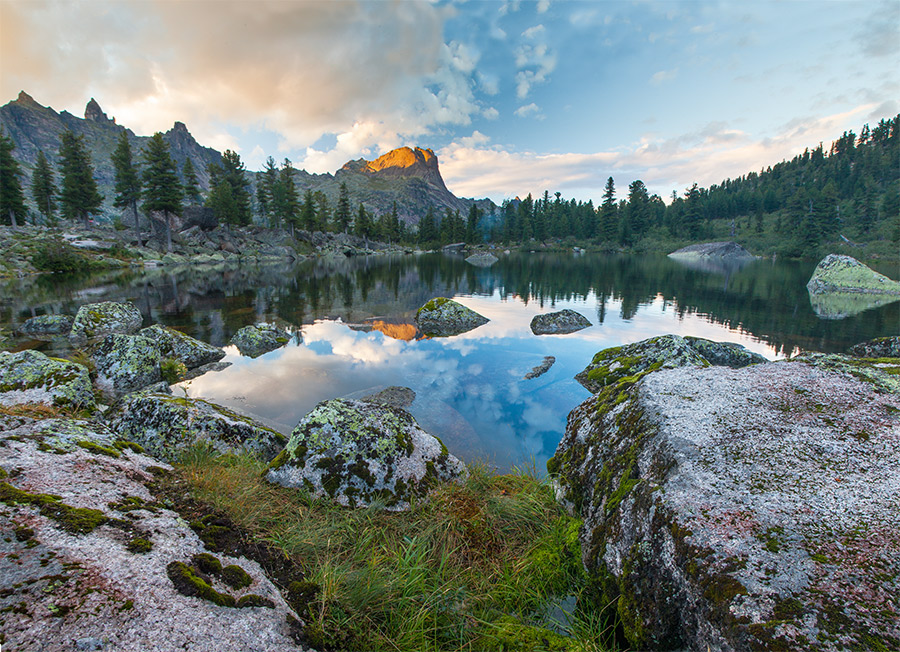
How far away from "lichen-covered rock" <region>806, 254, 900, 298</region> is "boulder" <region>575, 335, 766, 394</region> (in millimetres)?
30092

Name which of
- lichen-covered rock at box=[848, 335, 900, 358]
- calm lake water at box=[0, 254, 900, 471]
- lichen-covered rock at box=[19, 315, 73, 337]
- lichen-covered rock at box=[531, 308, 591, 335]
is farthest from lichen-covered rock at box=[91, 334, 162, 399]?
lichen-covered rock at box=[848, 335, 900, 358]

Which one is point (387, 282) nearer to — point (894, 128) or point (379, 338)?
point (379, 338)

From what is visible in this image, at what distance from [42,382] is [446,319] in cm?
1383

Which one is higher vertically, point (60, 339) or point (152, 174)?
point (152, 174)

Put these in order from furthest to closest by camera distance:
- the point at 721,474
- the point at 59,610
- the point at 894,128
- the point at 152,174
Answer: the point at 894,128
the point at 152,174
the point at 721,474
the point at 59,610

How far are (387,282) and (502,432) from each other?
30200 millimetres

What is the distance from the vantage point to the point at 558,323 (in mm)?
17578

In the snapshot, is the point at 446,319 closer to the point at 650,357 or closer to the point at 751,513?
the point at 650,357

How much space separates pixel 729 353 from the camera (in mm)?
10258

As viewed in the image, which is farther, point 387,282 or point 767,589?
point 387,282

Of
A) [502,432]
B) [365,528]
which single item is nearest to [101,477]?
[365,528]

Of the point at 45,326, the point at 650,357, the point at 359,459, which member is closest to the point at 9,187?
the point at 45,326

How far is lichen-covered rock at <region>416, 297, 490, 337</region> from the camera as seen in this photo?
1798 cm

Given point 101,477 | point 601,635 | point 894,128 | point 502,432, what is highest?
point 894,128
